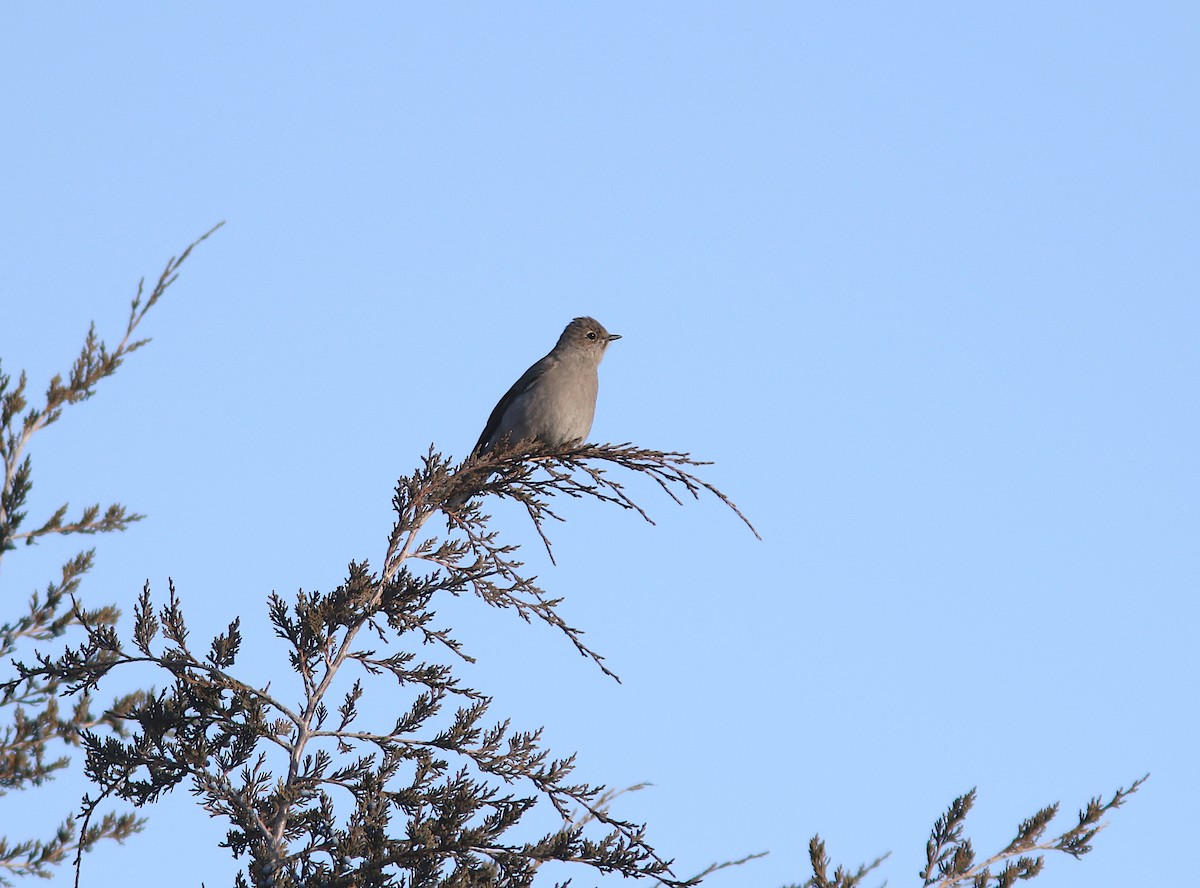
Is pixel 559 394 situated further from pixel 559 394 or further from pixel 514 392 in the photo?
pixel 514 392

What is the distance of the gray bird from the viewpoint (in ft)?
32.7

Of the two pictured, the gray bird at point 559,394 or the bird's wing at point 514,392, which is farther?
the bird's wing at point 514,392

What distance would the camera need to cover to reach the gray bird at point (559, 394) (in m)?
9.98

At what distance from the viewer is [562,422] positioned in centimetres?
998

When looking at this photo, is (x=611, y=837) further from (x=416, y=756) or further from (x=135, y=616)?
(x=135, y=616)

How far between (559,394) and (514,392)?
0.57 m

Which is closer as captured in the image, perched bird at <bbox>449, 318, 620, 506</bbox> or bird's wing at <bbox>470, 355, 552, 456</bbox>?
perched bird at <bbox>449, 318, 620, 506</bbox>

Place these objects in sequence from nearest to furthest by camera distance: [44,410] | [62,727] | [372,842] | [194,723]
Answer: [372,842], [194,723], [44,410], [62,727]

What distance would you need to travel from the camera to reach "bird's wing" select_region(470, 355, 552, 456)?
10445mm

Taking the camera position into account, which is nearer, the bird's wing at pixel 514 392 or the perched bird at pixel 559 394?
the perched bird at pixel 559 394

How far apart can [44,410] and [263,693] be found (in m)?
1.90

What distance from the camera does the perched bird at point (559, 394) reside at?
998 centimetres

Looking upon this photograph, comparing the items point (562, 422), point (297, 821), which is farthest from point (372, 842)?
point (562, 422)

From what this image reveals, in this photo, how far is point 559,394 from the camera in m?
10.1
